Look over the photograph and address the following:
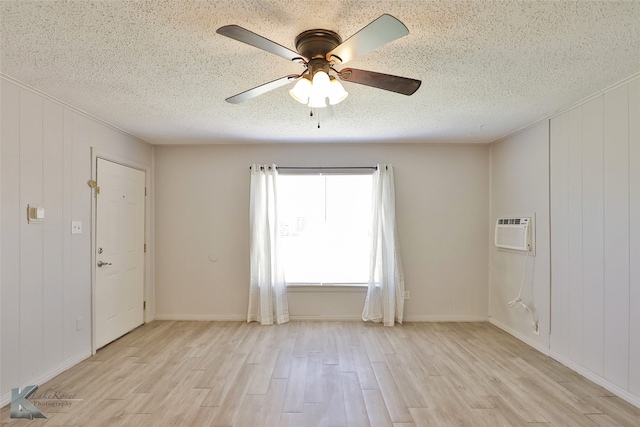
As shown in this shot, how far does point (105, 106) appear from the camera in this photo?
295cm

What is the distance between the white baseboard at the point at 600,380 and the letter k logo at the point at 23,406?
4137mm

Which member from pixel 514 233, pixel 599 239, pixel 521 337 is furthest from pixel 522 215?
pixel 521 337

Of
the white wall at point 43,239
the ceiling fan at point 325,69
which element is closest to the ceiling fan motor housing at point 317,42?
the ceiling fan at point 325,69

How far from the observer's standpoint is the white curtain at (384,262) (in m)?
4.21

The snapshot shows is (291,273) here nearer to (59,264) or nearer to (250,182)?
(250,182)

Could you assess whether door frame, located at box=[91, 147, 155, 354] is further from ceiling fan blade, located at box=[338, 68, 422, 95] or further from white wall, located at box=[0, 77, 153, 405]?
ceiling fan blade, located at box=[338, 68, 422, 95]

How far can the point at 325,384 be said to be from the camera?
8.83 feet

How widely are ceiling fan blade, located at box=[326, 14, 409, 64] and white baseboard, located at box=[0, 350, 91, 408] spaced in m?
3.17

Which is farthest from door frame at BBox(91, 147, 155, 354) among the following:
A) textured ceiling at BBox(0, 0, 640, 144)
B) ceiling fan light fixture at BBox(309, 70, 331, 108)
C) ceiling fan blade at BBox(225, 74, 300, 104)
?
ceiling fan light fixture at BBox(309, 70, 331, 108)

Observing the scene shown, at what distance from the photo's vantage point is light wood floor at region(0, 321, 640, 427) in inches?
88.2

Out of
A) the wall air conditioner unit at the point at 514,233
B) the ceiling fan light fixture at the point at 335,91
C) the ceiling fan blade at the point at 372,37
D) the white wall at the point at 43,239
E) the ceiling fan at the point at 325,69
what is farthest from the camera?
the wall air conditioner unit at the point at 514,233

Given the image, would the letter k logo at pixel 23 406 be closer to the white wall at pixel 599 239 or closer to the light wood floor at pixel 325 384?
the light wood floor at pixel 325 384

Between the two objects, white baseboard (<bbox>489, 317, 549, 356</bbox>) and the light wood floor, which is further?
white baseboard (<bbox>489, 317, 549, 356</bbox>)

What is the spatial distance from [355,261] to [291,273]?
874 mm
